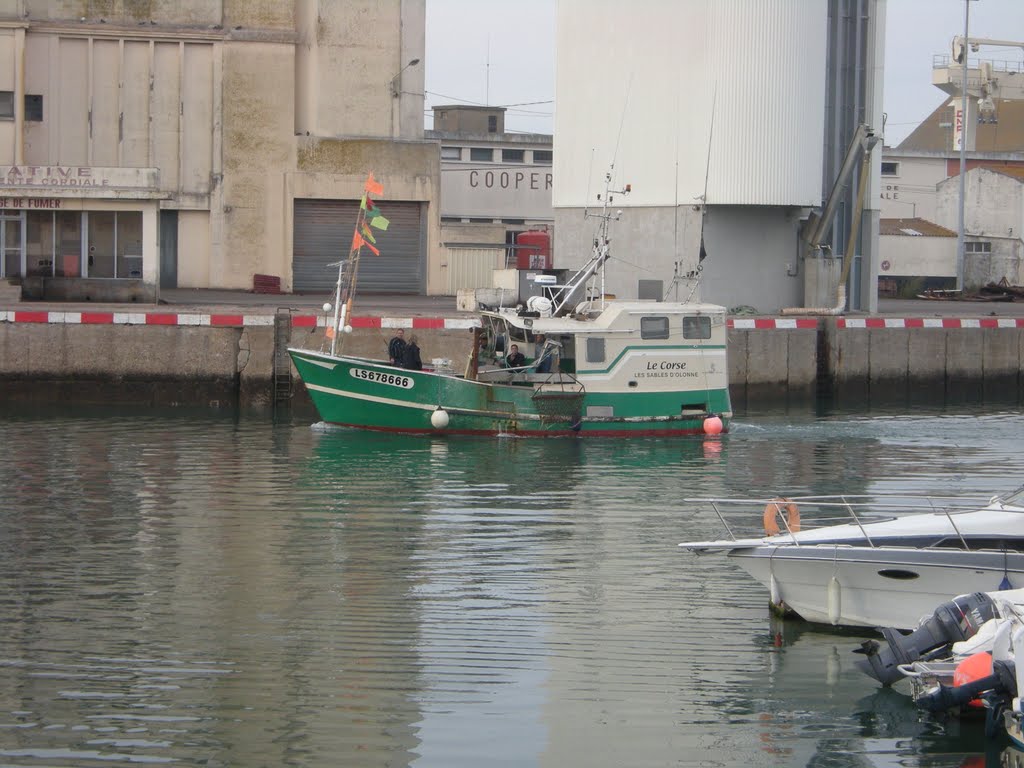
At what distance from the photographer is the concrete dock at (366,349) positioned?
1195 inches

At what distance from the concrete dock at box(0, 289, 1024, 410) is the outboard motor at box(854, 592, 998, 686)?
19.6 metres

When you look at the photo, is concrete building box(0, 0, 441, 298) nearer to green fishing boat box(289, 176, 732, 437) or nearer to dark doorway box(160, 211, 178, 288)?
dark doorway box(160, 211, 178, 288)

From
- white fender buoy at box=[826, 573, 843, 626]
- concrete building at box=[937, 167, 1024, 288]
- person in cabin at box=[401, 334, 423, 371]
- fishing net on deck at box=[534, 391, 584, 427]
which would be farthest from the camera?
concrete building at box=[937, 167, 1024, 288]

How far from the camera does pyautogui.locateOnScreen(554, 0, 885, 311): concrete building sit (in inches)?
1389

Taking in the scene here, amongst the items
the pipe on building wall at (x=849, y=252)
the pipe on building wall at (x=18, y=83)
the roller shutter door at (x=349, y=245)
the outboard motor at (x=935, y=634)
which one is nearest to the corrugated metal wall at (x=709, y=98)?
the pipe on building wall at (x=849, y=252)

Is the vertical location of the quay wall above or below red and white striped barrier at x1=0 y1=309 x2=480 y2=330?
below

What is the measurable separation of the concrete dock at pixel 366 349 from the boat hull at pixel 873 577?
58.6 ft

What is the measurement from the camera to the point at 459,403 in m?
25.9

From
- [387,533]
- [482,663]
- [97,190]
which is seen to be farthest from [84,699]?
[97,190]

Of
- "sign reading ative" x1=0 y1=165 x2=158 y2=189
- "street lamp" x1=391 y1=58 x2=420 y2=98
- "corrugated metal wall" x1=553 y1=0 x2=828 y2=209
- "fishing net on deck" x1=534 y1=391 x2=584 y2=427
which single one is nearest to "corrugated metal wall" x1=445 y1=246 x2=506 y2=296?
"street lamp" x1=391 y1=58 x2=420 y2=98

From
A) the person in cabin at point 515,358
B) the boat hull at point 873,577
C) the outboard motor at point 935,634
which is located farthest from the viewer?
the person in cabin at point 515,358

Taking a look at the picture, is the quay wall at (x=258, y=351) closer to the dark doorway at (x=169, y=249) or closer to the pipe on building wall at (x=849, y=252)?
the pipe on building wall at (x=849, y=252)

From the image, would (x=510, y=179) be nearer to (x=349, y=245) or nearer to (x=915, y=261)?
(x=349, y=245)

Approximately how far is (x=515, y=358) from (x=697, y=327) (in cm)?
317
